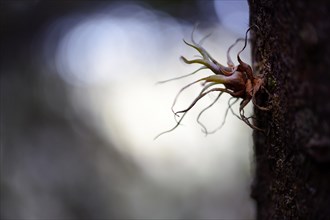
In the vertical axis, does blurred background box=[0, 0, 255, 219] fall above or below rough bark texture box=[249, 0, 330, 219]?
below

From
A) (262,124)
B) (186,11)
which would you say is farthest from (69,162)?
(262,124)

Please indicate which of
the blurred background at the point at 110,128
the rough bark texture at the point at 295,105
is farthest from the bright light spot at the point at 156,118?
the rough bark texture at the point at 295,105

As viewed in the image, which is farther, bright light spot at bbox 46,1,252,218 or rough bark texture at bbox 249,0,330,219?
bright light spot at bbox 46,1,252,218

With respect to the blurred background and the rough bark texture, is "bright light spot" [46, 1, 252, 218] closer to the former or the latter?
the blurred background

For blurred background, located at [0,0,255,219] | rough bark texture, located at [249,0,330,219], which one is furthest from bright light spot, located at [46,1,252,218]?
rough bark texture, located at [249,0,330,219]

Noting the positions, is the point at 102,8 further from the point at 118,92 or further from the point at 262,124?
the point at 262,124

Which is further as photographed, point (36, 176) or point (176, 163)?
point (176, 163)
